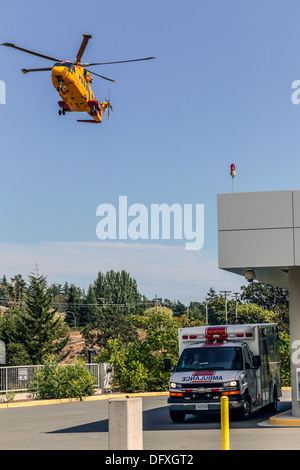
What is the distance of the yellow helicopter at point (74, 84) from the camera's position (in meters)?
38.0

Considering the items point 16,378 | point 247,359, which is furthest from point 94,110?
point 247,359

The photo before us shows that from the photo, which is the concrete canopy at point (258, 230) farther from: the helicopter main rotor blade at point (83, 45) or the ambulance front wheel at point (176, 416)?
the helicopter main rotor blade at point (83, 45)

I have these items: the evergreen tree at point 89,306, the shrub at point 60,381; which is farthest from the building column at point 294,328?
the evergreen tree at point 89,306

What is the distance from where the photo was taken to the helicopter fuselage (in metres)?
38.1

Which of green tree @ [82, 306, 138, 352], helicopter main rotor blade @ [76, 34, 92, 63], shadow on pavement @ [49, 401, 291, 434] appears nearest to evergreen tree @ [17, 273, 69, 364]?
green tree @ [82, 306, 138, 352]

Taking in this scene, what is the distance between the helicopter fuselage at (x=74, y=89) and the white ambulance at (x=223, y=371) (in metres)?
21.3

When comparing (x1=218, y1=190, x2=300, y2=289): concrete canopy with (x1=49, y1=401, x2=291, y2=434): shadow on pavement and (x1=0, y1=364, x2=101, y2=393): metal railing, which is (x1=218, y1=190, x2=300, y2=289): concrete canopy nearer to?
(x1=49, y1=401, x2=291, y2=434): shadow on pavement

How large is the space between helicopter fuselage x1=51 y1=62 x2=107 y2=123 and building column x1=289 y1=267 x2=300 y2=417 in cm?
2323

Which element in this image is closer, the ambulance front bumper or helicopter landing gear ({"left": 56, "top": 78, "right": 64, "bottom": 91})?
the ambulance front bumper

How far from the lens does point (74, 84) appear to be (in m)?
39.1

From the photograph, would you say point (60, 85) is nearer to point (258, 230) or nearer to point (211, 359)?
point (211, 359)

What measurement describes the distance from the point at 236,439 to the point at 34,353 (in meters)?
70.8

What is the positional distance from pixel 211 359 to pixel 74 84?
23429 mm

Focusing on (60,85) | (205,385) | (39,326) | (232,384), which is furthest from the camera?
(39,326)
